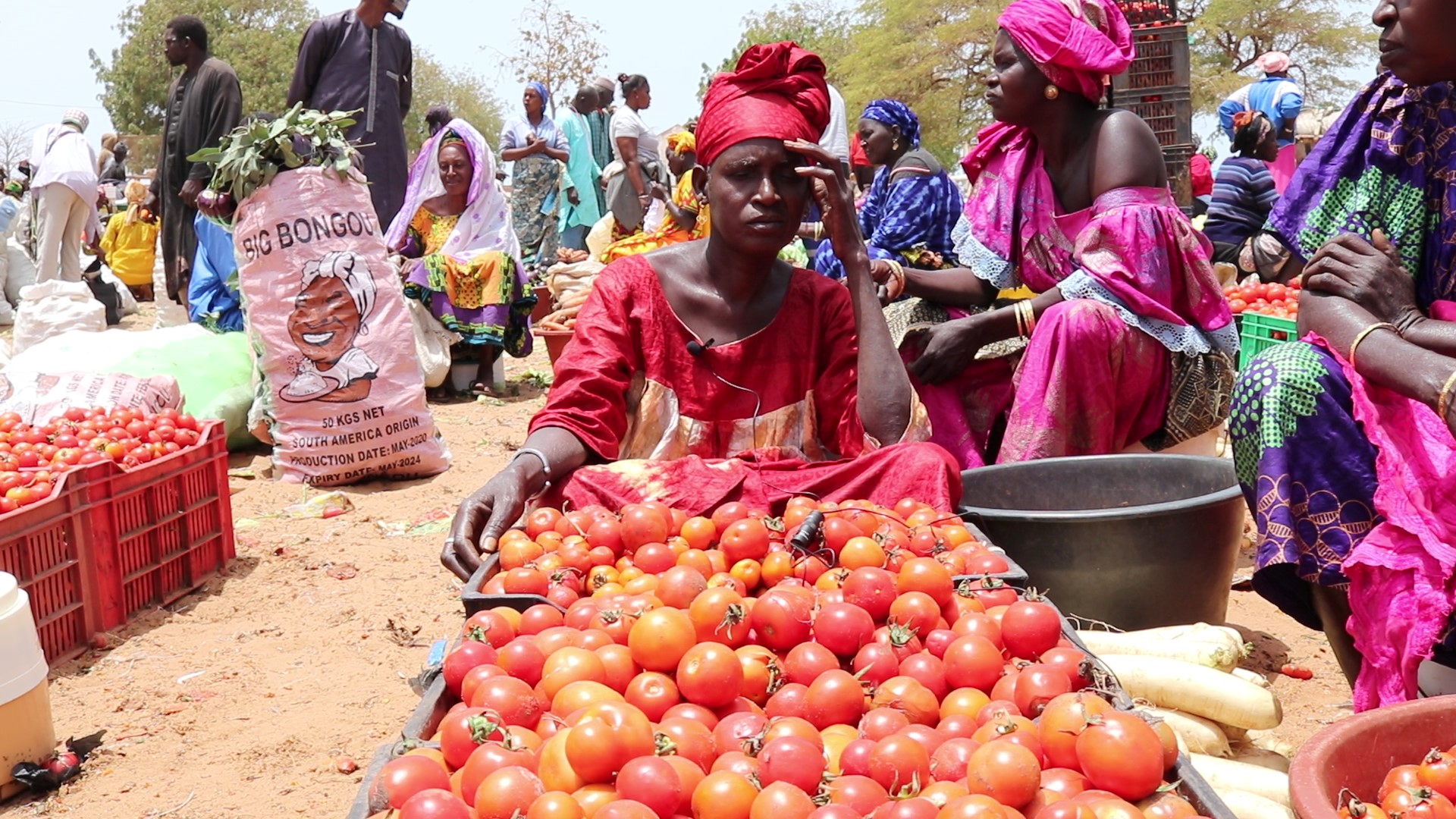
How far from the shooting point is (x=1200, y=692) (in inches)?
99.3

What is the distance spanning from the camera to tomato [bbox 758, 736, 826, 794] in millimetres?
1635

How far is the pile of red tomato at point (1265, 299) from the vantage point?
6043 millimetres

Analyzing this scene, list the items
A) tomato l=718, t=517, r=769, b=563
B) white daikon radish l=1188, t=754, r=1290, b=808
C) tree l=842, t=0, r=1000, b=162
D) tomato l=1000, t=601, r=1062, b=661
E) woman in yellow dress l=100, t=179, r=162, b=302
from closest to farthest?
tomato l=1000, t=601, r=1062, b=661 → white daikon radish l=1188, t=754, r=1290, b=808 → tomato l=718, t=517, r=769, b=563 → woman in yellow dress l=100, t=179, r=162, b=302 → tree l=842, t=0, r=1000, b=162

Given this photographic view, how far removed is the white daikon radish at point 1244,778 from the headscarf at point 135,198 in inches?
602

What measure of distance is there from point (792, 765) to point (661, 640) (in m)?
0.43

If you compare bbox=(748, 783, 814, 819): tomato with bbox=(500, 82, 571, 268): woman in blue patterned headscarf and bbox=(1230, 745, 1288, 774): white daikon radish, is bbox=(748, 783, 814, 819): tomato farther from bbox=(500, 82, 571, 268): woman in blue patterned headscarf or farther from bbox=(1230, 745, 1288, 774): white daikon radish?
bbox=(500, 82, 571, 268): woman in blue patterned headscarf

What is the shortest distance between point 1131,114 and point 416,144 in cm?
4732

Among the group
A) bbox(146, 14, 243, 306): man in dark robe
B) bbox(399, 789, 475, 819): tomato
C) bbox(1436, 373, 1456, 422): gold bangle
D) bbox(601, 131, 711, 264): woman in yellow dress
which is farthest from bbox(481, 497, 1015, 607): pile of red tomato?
bbox(601, 131, 711, 264): woman in yellow dress

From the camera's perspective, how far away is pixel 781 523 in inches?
107

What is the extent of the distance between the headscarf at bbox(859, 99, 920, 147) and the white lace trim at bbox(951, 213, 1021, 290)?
3.09 m

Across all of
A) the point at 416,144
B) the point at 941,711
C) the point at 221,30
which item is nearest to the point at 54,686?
the point at 941,711

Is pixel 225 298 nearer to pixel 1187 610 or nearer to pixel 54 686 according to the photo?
pixel 54 686

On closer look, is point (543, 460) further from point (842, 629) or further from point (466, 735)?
point (466, 735)

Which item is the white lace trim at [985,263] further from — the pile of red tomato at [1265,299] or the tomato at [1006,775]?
the tomato at [1006,775]
